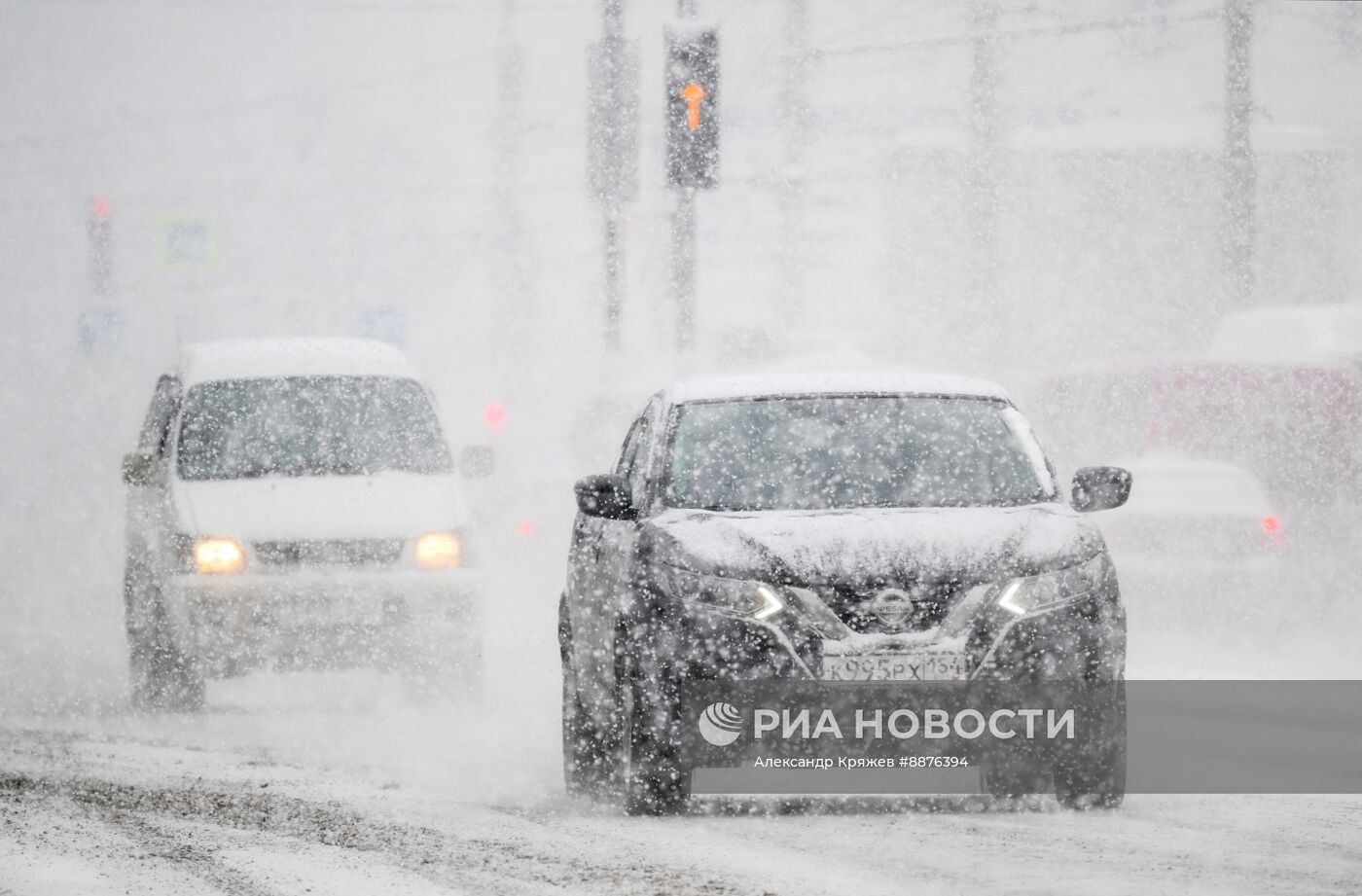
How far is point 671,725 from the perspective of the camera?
768cm

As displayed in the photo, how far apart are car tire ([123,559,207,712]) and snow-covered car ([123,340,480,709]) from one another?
0.03 ft

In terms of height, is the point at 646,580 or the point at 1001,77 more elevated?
the point at 1001,77

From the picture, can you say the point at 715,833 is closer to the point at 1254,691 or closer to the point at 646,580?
the point at 646,580

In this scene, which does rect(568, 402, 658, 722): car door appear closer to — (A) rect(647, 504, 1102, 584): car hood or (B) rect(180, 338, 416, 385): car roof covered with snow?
(A) rect(647, 504, 1102, 584): car hood

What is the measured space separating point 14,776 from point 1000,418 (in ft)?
13.1

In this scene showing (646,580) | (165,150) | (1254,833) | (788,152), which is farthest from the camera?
(165,150)

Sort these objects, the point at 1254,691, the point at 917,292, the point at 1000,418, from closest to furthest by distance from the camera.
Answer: the point at 1000,418
the point at 1254,691
the point at 917,292

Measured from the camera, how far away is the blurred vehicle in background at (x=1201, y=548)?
13.6 meters

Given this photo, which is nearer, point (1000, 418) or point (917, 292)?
point (1000, 418)

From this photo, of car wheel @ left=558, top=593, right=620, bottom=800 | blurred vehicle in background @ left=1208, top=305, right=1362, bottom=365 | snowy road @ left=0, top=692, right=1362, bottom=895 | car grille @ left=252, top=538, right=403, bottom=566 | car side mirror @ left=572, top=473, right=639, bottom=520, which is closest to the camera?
snowy road @ left=0, top=692, right=1362, bottom=895

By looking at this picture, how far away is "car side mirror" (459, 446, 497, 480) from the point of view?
1326 cm

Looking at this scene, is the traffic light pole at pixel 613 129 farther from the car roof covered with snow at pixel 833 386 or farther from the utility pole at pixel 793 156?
the car roof covered with snow at pixel 833 386

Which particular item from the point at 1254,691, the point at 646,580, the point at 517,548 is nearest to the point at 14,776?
the point at 646,580

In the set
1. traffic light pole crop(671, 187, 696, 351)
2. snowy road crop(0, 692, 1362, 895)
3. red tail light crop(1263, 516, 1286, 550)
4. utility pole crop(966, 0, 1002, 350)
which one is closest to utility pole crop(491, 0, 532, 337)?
utility pole crop(966, 0, 1002, 350)
